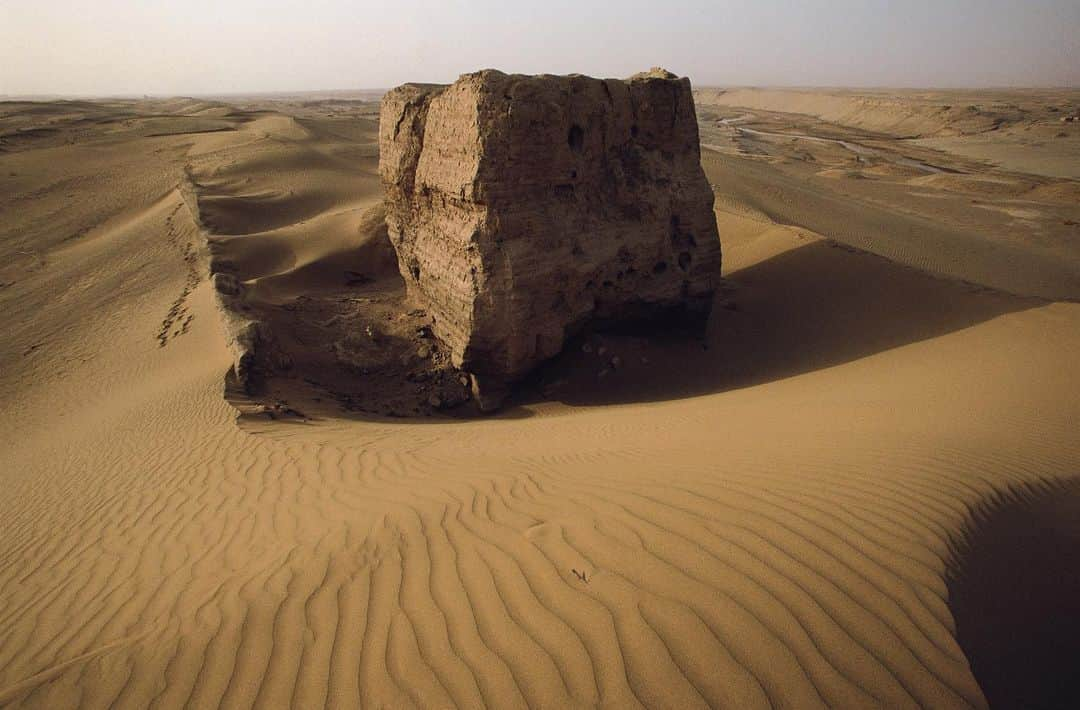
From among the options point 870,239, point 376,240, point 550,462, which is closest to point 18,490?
point 550,462

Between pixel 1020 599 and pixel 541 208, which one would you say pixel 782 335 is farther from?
pixel 1020 599

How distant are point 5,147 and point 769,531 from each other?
3247 cm

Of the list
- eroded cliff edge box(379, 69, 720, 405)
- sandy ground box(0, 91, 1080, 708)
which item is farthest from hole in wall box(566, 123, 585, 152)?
sandy ground box(0, 91, 1080, 708)

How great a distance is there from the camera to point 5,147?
2258cm

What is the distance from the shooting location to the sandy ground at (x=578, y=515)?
210 centimetres

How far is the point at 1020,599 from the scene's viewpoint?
2.32 meters

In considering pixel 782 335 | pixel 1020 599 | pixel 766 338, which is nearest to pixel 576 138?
pixel 766 338

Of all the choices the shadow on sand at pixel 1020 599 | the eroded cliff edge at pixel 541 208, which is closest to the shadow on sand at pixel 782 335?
the eroded cliff edge at pixel 541 208

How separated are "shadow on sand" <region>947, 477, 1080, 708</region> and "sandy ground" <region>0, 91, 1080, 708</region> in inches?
0.9

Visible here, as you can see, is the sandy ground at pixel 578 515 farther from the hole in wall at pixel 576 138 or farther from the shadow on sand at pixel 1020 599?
the hole in wall at pixel 576 138

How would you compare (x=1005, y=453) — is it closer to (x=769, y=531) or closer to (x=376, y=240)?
(x=769, y=531)

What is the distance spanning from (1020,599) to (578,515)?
203cm

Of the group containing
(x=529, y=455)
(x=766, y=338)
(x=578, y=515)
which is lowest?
(x=766, y=338)

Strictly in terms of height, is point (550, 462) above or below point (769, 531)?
below
